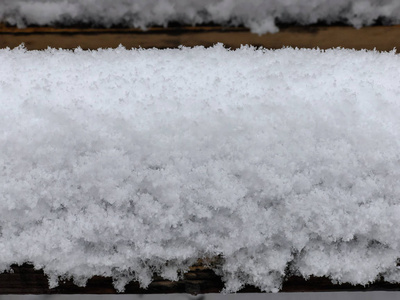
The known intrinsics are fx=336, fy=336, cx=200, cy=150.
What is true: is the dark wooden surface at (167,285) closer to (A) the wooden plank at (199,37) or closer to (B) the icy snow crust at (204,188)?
(B) the icy snow crust at (204,188)

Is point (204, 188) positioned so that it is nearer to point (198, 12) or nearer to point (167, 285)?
point (167, 285)

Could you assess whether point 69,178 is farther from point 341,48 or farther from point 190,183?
point 341,48

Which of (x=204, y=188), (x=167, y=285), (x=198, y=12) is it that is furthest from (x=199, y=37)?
(x=167, y=285)

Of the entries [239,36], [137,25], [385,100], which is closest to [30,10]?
[137,25]

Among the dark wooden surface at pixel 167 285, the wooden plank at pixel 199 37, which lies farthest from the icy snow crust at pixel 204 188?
the wooden plank at pixel 199 37

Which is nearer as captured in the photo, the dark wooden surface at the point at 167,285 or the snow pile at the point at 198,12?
the dark wooden surface at the point at 167,285
